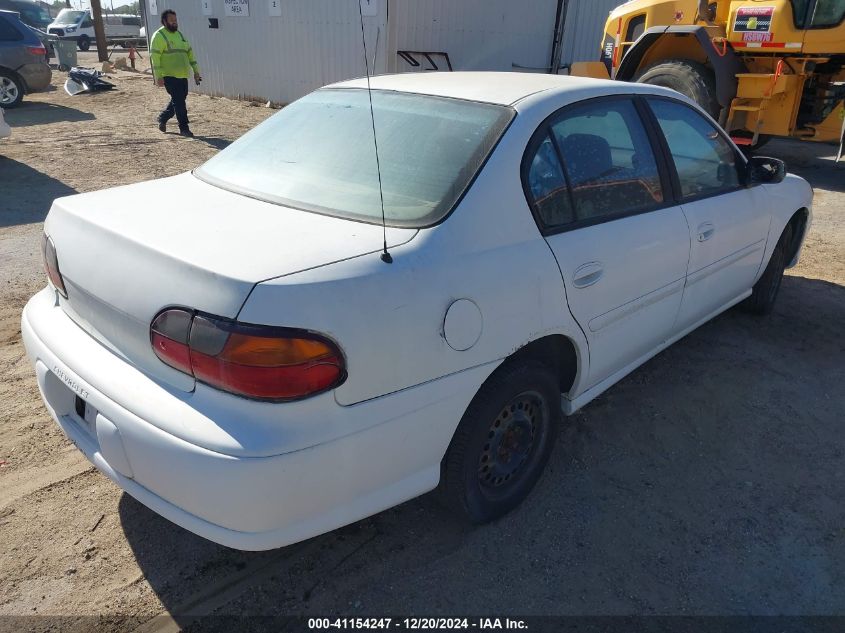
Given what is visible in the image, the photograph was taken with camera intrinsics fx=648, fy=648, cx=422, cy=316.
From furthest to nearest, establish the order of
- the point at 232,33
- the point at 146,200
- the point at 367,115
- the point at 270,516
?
1. the point at 232,33
2. the point at 367,115
3. the point at 146,200
4. the point at 270,516

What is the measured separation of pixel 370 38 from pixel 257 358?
1295 cm

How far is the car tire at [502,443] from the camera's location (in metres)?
2.38

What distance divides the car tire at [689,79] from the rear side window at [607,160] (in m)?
6.15

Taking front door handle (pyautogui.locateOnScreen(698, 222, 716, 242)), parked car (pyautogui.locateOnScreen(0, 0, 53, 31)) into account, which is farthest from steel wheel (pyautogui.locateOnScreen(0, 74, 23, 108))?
parked car (pyautogui.locateOnScreen(0, 0, 53, 31))

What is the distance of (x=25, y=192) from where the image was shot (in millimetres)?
7504

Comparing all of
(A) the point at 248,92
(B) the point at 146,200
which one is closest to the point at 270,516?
(B) the point at 146,200

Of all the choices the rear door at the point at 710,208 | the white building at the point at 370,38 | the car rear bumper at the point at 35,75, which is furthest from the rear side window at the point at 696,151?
the car rear bumper at the point at 35,75

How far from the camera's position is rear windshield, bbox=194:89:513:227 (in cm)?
235

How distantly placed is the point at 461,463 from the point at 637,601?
808mm

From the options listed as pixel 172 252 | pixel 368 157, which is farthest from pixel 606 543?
pixel 172 252

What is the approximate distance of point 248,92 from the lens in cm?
1620

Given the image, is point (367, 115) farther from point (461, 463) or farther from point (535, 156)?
point (461, 463)

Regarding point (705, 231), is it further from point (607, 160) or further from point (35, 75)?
point (35, 75)

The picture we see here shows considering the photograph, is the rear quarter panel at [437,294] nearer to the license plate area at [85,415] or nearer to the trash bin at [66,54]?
the license plate area at [85,415]
